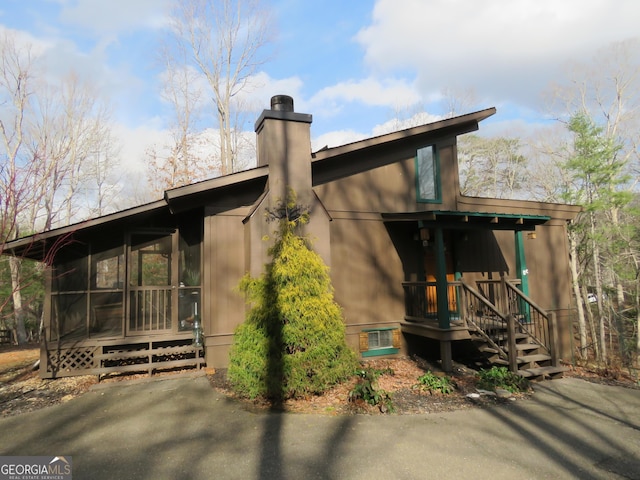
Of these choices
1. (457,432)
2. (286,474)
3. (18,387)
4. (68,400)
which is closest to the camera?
(286,474)

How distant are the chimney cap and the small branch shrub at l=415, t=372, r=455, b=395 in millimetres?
6327

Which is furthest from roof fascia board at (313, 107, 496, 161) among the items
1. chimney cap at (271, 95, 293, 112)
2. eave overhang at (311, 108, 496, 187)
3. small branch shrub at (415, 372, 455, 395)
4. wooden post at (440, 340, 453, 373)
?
small branch shrub at (415, 372, 455, 395)

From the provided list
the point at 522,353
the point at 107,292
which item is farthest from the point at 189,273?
the point at 522,353

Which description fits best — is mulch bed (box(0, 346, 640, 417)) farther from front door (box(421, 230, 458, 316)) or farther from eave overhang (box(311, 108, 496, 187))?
eave overhang (box(311, 108, 496, 187))

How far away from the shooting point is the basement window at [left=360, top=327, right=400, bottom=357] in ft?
29.4

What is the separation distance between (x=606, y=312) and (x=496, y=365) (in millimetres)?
13129

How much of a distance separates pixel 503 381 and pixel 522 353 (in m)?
1.48

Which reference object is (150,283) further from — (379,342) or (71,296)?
(379,342)

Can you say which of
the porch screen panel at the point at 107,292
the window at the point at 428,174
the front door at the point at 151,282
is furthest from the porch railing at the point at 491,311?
the porch screen panel at the point at 107,292

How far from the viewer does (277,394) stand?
5.94 meters

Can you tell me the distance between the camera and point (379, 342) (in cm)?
919

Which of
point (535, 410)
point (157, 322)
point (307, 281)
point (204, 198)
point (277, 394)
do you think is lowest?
point (535, 410)

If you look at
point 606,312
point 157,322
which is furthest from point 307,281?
point 606,312

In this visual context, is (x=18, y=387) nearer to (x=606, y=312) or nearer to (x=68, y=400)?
(x=68, y=400)
